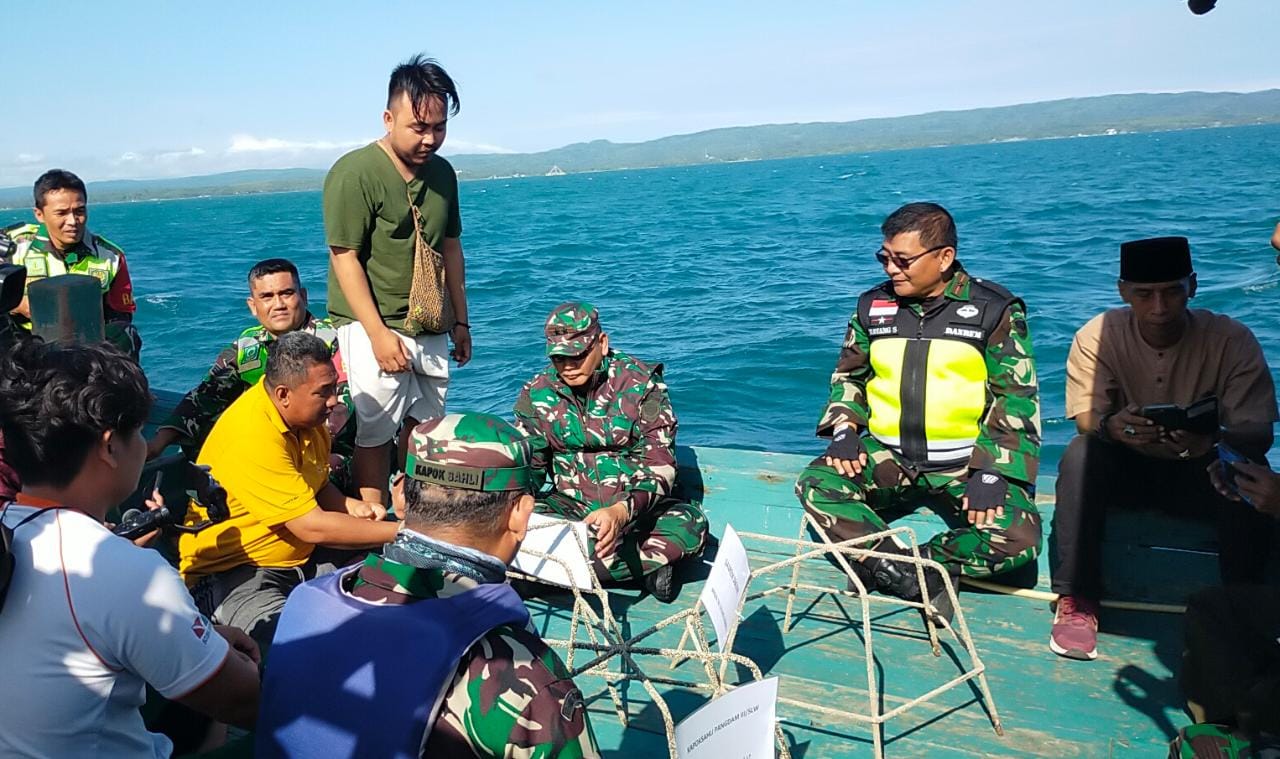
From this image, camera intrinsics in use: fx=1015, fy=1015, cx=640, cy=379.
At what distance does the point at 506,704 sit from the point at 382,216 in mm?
2935

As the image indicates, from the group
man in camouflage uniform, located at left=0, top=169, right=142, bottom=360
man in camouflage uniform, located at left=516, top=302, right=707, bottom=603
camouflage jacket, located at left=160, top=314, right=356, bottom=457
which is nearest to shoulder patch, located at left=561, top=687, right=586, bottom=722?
man in camouflage uniform, located at left=516, top=302, right=707, bottom=603

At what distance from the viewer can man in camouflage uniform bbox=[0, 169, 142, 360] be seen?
5.17m

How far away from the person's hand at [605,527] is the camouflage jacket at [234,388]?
4.58ft

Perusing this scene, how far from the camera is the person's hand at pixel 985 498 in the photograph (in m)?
3.85

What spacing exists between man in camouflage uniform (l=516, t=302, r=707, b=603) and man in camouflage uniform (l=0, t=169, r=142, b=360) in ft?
7.64

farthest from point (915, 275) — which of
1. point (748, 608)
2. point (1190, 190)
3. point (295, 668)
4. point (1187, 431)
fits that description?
point (1190, 190)

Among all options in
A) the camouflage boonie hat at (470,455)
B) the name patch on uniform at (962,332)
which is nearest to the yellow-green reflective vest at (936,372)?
the name patch on uniform at (962,332)

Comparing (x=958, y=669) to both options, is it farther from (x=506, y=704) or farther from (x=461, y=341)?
(x=461, y=341)

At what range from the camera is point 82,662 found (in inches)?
73.3

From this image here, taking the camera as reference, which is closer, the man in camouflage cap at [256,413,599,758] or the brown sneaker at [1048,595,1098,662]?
the man in camouflage cap at [256,413,599,758]

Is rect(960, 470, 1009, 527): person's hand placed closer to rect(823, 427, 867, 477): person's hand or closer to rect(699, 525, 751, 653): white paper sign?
rect(823, 427, 867, 477): person's hand

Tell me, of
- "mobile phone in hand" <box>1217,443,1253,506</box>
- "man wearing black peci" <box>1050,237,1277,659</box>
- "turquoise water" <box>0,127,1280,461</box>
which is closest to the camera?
"mobile phone in hand" <box>1217,443,1253,506</box>

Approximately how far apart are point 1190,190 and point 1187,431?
35.8 m

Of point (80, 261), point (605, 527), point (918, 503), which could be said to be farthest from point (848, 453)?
point (80, 261)
